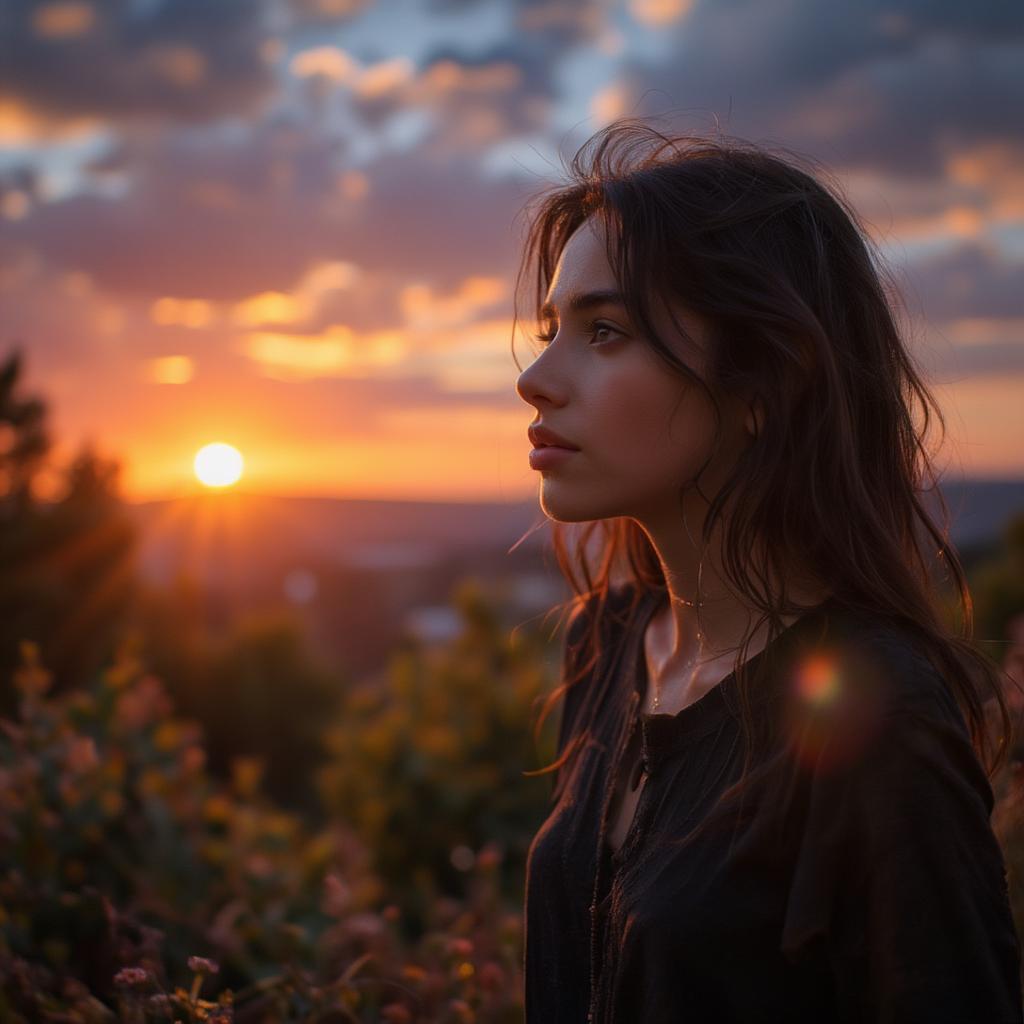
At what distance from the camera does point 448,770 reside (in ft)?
18.7

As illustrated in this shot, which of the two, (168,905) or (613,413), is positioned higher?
(613,413)

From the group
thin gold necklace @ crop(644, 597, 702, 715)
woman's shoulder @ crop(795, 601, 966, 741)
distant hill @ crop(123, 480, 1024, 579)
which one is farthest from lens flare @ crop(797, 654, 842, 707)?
distant hill @ crop(123, 480, 1024, 579)

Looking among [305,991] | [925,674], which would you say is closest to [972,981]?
[925,674]

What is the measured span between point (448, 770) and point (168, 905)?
276cm

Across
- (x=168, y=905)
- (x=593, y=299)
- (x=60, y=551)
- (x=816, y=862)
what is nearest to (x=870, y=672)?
(x=816, y=862)

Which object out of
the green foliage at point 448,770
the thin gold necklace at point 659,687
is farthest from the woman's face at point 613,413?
the green foliage at point 448,770

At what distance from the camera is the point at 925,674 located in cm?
143

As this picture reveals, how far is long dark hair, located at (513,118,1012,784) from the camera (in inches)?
67.4

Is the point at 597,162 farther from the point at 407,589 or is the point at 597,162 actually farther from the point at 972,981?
the point at 407,589

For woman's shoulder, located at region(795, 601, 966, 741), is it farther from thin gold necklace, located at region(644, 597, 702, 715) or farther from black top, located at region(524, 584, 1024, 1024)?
thin gold necklace, located at region(644, 597, 702, 715)

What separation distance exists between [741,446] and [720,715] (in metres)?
0.48

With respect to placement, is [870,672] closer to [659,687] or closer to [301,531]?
[659,687]

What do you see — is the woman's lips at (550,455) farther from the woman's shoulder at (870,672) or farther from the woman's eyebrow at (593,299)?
the woman's shoulder at (870,672)

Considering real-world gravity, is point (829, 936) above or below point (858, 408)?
below
